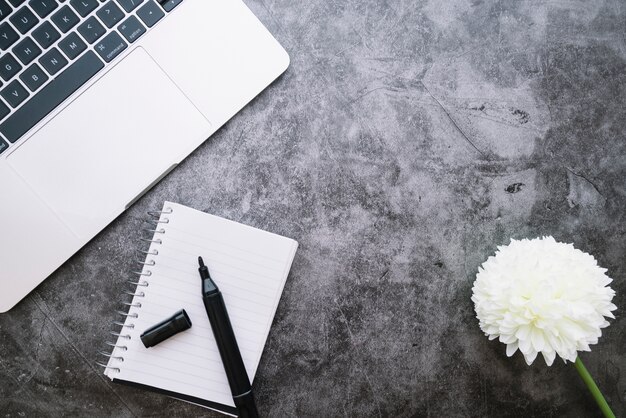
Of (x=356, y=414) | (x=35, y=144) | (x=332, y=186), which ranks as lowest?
(x=356, y=414)

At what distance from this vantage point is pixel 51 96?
72 cm

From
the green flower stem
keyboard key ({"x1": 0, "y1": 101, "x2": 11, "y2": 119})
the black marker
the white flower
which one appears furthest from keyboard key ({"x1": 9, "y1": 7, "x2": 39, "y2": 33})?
the green flower stem

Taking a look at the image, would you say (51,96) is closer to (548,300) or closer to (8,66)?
(8,66)

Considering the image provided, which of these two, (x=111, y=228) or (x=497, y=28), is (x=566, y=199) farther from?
(x=111, y=228)

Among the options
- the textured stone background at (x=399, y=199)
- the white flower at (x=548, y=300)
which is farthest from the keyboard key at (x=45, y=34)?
the white flower at (x=548, y=300)

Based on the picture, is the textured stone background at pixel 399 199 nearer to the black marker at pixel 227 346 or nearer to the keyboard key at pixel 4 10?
the black marker at pixel 227 346

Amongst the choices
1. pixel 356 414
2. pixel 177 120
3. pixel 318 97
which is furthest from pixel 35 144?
pixel 356 414

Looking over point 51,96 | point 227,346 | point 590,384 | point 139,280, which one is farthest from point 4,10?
point 590,384

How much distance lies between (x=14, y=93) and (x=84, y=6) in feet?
0.53

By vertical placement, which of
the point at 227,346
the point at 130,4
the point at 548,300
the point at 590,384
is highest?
the point at 130,4

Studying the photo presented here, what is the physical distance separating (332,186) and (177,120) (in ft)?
0.90

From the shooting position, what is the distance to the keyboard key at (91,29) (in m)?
0.72

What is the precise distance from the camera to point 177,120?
2.48 feet

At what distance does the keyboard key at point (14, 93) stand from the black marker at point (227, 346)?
0.34m
